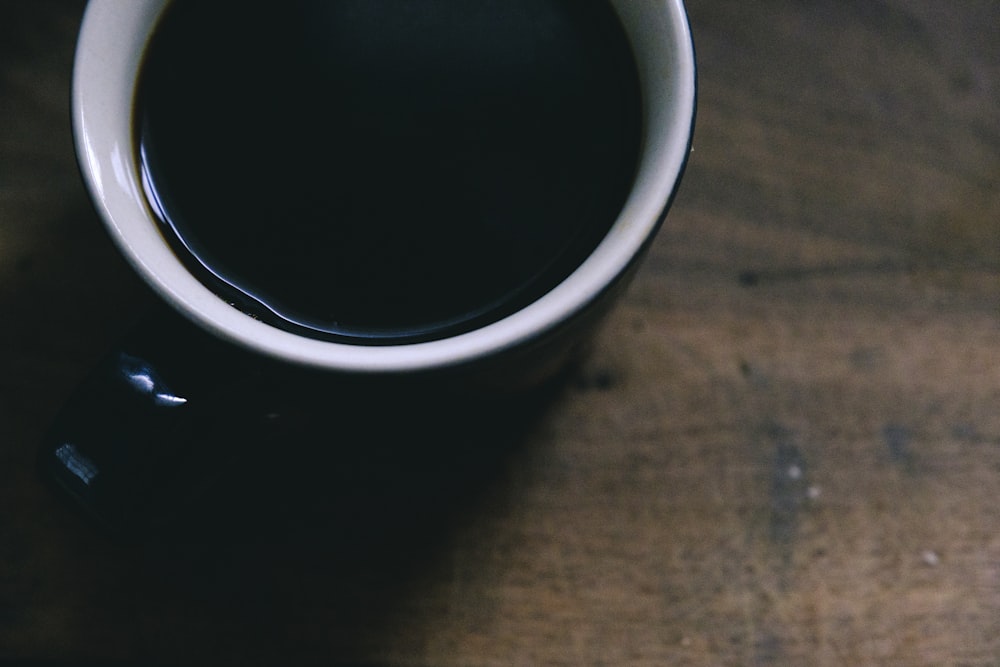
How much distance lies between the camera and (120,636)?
492mm

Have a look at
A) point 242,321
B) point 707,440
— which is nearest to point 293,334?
point 242,321

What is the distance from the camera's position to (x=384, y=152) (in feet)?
1.38

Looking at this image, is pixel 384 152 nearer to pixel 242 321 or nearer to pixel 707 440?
pixel 242 321

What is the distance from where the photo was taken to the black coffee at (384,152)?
0.41 m

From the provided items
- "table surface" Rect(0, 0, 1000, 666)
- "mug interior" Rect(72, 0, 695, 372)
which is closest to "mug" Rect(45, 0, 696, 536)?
"mug interior" Rect(72, 0, 695, 372)

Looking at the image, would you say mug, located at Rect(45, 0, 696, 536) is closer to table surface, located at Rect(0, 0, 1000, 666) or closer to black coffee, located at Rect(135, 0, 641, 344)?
black coffee, located at Rect(135, 0, 641, 344)

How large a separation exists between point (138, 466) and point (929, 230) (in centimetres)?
49

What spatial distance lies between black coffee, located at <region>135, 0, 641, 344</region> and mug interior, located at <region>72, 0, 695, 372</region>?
0.02 m

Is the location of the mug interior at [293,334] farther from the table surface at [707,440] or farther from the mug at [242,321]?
the table surface at [707,440]

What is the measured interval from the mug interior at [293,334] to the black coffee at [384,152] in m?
0.02

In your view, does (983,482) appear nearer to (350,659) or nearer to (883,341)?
(883,341)

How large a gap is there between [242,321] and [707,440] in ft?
0.99

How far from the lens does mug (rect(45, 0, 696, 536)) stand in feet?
1.11

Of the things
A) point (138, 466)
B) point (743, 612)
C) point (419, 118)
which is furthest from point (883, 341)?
point (138, 466)
